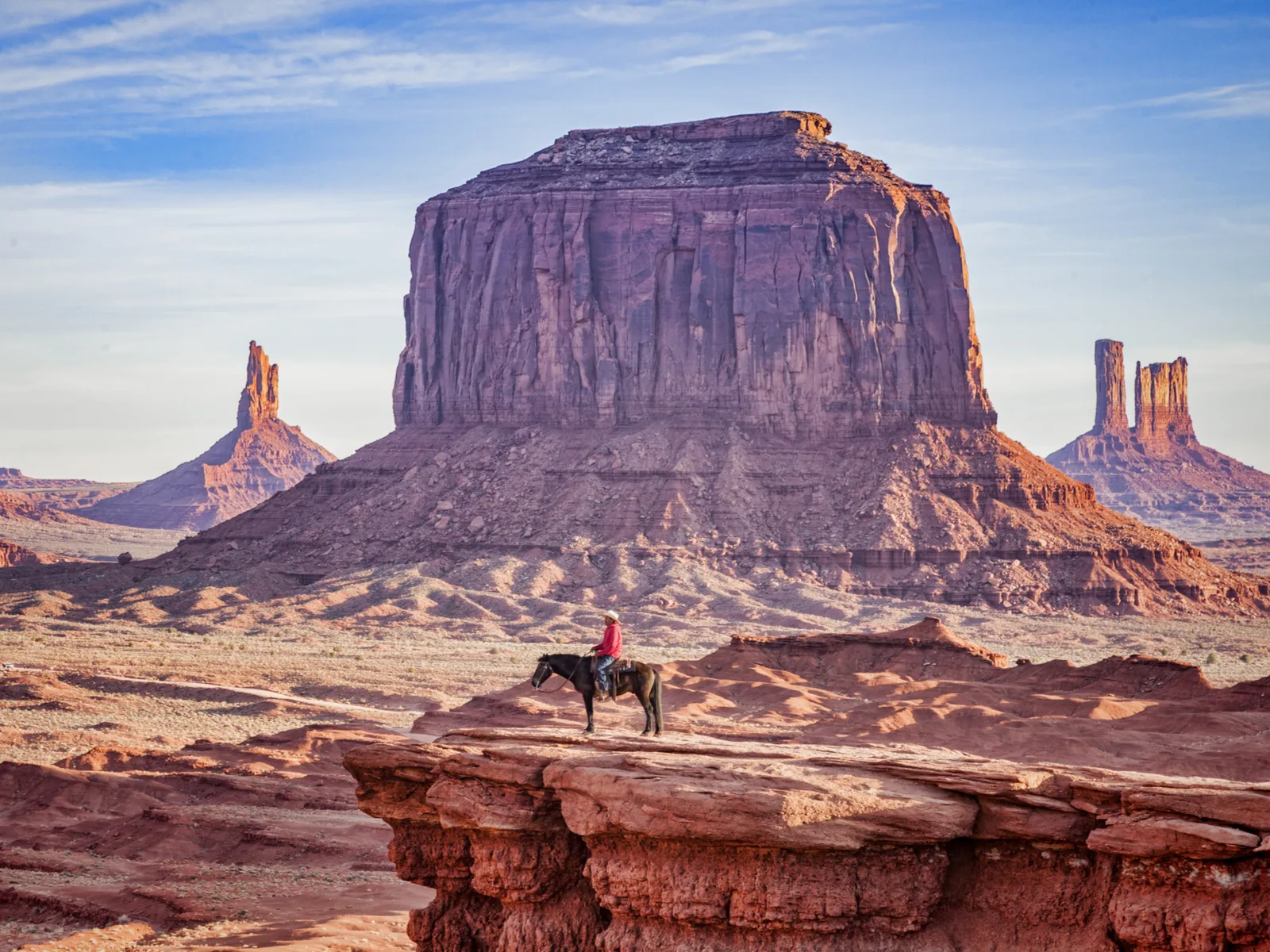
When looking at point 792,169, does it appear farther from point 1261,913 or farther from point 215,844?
point 1261,913

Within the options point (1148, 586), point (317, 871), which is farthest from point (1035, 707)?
point (1148, 586)

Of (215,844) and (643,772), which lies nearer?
(643,772)

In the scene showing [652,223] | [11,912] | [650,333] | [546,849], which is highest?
[652,223]

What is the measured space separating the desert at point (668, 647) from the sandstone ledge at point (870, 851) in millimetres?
44

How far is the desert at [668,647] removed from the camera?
58.6ft

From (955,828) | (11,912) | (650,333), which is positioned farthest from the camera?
(650,333)

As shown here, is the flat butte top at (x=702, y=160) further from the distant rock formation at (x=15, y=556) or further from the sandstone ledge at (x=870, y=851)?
the sandstone ledge at (x=870, y=851)

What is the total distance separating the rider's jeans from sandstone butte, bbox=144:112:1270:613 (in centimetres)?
7253

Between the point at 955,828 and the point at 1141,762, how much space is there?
20589 mm

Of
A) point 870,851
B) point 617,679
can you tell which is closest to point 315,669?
point 617,679

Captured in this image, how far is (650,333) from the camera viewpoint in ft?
364

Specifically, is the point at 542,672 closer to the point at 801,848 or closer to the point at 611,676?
the point at 611,676

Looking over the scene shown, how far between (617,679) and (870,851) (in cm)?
555

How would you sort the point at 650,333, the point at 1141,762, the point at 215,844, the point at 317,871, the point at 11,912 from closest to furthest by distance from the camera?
the point at 11,912
the point at 317,871
the point at 215,844
the point at 1141,762
the point at 650,333
